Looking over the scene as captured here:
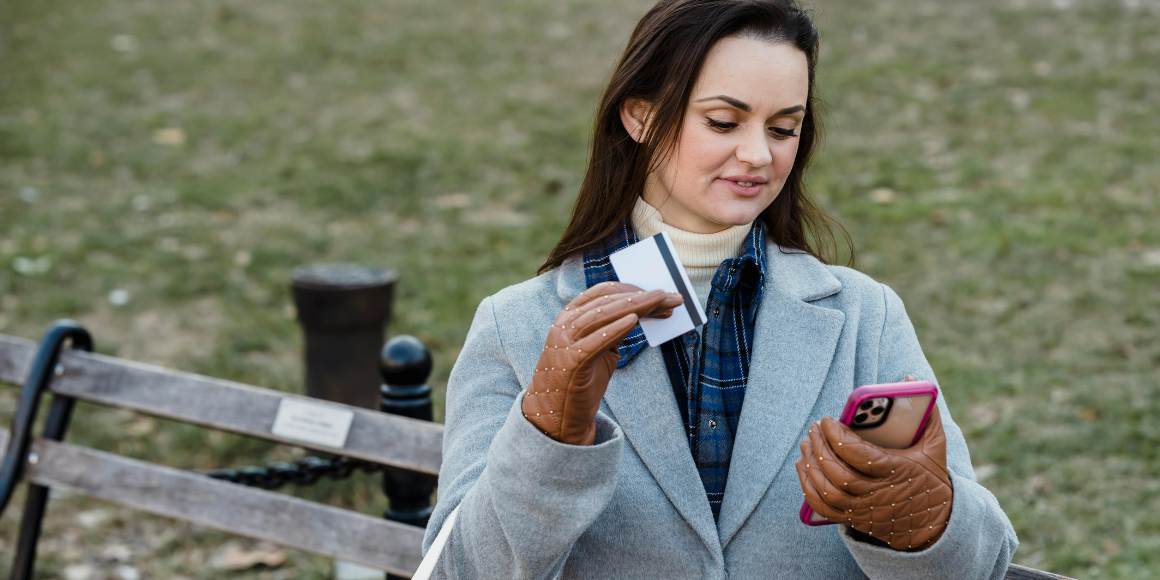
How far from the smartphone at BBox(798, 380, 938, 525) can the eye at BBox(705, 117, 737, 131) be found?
0.55 m

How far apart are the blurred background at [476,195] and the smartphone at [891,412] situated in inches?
83.4

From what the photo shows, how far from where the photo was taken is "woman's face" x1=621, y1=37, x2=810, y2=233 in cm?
183

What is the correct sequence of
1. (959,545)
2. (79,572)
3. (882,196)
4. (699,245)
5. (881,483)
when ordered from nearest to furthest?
(881,483)
(959,545)
(699,245)
(79,572)
(882,196)

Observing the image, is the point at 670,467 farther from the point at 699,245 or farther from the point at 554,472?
the point at 699,245

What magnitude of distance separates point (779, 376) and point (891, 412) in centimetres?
37

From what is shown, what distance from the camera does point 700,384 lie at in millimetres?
1943

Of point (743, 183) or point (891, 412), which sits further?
point (743, 183)

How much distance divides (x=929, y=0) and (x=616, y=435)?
8.36 meters

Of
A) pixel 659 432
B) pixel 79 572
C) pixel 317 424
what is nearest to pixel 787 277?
pixel 659 432

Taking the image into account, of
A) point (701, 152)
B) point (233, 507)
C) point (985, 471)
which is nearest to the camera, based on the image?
point (701, 152)

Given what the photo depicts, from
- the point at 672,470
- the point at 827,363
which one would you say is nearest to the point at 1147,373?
the point at 827,363

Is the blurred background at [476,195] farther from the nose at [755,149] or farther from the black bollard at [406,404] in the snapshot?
the nose at [755,149]

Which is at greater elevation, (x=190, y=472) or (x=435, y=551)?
(x=435, y=551)

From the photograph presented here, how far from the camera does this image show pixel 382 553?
8.74ft
